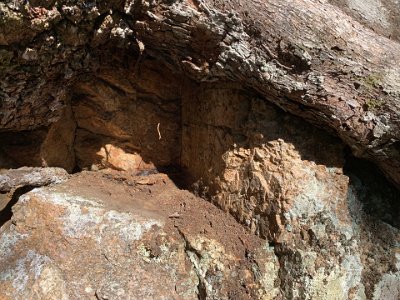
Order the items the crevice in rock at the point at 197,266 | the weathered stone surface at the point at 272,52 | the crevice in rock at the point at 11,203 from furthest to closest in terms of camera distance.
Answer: the crevice in rock at the point at 11,203
the crevice in rock at the point at 197,266
the weathered stone surface at the point at 272,52

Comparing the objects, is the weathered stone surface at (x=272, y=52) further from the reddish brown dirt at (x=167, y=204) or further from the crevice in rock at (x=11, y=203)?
the reddish brown dirt at (x=167, y=204)

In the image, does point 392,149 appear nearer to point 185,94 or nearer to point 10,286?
point 185,94

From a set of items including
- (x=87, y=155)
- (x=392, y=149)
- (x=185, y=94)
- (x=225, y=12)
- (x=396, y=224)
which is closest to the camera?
(x=225, y=12)

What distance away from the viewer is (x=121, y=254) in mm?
2297

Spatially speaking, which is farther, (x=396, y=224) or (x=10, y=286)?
(x=396, y=224)

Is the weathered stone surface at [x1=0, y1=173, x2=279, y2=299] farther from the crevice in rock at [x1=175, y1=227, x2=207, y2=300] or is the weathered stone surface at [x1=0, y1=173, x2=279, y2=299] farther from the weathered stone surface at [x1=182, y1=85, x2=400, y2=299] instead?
the weathered stone surface at [x1=182, y1=85, x2=400, y2=299]

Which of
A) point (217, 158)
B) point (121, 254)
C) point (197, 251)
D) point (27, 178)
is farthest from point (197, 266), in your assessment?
point (27, 178)

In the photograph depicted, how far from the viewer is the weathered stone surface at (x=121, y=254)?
2.19 metres

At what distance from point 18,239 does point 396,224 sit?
209 centimetres

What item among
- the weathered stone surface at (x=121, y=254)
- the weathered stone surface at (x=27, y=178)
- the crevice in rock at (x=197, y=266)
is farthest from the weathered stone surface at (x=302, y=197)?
the weathered stone surface at (x=27, y=178)

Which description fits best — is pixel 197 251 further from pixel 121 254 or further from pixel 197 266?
pixel 121 254

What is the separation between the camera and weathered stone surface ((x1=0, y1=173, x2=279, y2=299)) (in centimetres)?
219

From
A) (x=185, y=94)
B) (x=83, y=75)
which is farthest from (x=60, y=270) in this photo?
(x=185, y=94)

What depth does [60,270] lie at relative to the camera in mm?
2197
